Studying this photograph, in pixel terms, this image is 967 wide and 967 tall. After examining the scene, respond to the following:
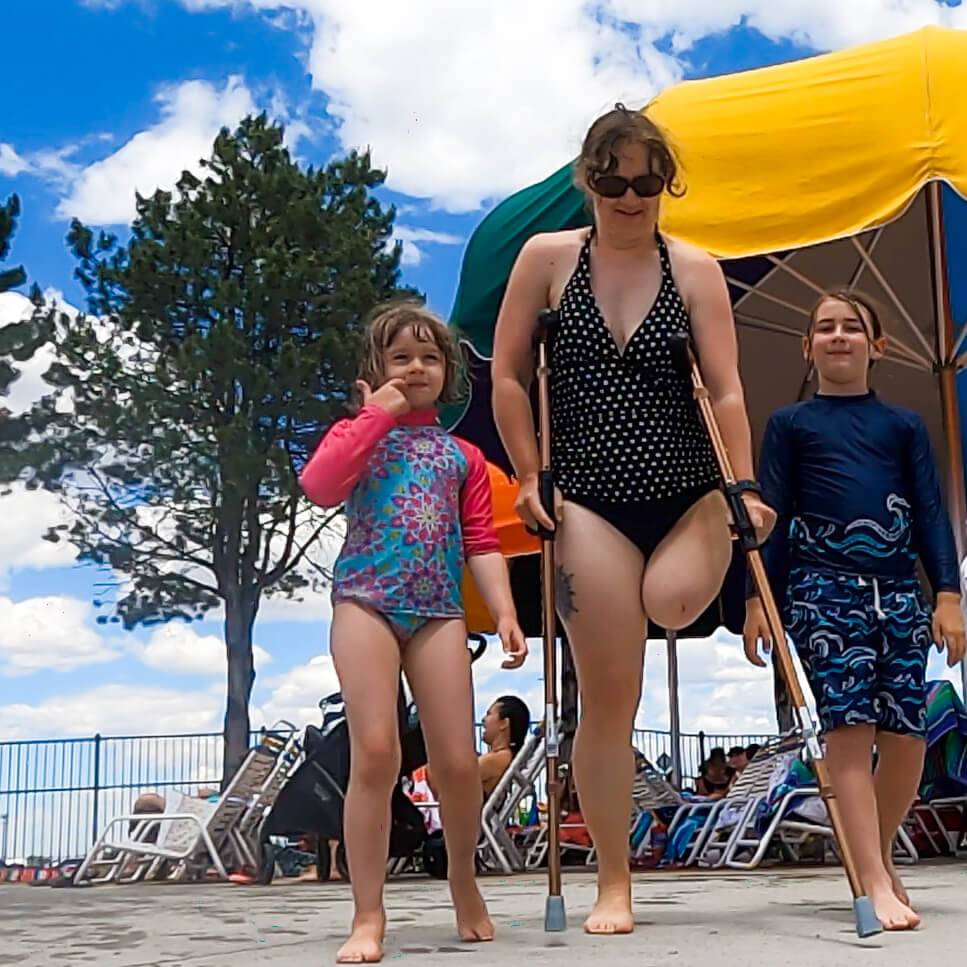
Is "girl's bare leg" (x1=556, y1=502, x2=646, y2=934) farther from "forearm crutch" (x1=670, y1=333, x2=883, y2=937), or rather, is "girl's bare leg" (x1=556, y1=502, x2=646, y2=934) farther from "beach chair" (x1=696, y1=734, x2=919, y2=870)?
"beach chair" (x1=696, y1=734, x2=919, y2=870)

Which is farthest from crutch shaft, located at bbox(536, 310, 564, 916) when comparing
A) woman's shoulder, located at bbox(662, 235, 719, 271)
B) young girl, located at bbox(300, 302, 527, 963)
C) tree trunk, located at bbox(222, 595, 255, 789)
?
tree trunk, located at bbox(222, 595, 255, 789)

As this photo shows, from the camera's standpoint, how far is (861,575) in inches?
116

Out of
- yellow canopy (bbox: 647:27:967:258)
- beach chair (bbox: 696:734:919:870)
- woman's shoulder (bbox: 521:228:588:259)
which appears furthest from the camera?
beach chair (bbox: 696:734:919:870)

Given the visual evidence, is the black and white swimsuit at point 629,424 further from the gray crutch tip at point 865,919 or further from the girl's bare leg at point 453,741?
the gray crutch tip at point 865,919

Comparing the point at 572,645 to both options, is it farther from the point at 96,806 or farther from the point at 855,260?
the point at 96,806

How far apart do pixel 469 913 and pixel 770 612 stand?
87 centimetres

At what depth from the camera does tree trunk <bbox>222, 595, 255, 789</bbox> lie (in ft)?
54.7

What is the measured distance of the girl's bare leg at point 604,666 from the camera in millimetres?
2783

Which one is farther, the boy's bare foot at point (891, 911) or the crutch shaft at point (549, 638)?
the crutch shaft at point (549, 638)

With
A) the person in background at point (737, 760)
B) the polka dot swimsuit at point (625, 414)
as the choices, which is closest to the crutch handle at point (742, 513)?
the polka dot swimsuit at point (625, 414)

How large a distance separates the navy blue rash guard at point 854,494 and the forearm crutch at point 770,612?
274 mm

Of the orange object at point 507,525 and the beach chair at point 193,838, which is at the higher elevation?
the orange object at point 507,525

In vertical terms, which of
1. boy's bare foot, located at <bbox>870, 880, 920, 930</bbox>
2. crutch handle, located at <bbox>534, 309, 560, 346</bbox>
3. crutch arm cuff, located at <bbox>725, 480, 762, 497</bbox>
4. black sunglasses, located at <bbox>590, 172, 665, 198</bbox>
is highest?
black sunglasses, located at <bbox>590, 172, 665, 198</bbox>

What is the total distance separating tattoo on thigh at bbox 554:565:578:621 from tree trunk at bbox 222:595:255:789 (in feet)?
44.4
